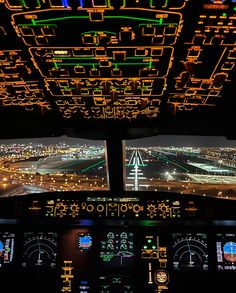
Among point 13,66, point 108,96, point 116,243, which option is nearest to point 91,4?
point 13,66

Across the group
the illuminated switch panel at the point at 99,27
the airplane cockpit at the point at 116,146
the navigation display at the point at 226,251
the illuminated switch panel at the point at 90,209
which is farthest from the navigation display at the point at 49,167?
the illuminated switch panel at the point at 99,27

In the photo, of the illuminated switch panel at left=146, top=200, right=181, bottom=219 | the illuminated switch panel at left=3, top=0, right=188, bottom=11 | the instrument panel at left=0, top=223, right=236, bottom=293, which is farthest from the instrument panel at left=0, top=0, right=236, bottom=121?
the instrument panel at left=0, top=223, right=236, bottom=293

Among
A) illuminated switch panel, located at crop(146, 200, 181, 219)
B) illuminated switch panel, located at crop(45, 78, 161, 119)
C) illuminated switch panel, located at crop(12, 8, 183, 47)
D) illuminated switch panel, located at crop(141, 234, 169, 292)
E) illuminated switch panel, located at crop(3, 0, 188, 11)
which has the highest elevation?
illuminated switch panel, located at crop(45, 78, 161, 119)

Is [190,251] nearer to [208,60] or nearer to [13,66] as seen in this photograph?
[208,60]

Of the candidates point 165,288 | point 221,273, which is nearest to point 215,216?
point 221,273

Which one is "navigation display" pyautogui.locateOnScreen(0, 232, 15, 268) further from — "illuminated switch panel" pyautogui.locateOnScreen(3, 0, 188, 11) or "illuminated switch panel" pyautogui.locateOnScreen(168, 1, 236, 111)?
"illuminated switch panel" pyautogui.locateOnScreen(3, 0, 188, 11)
